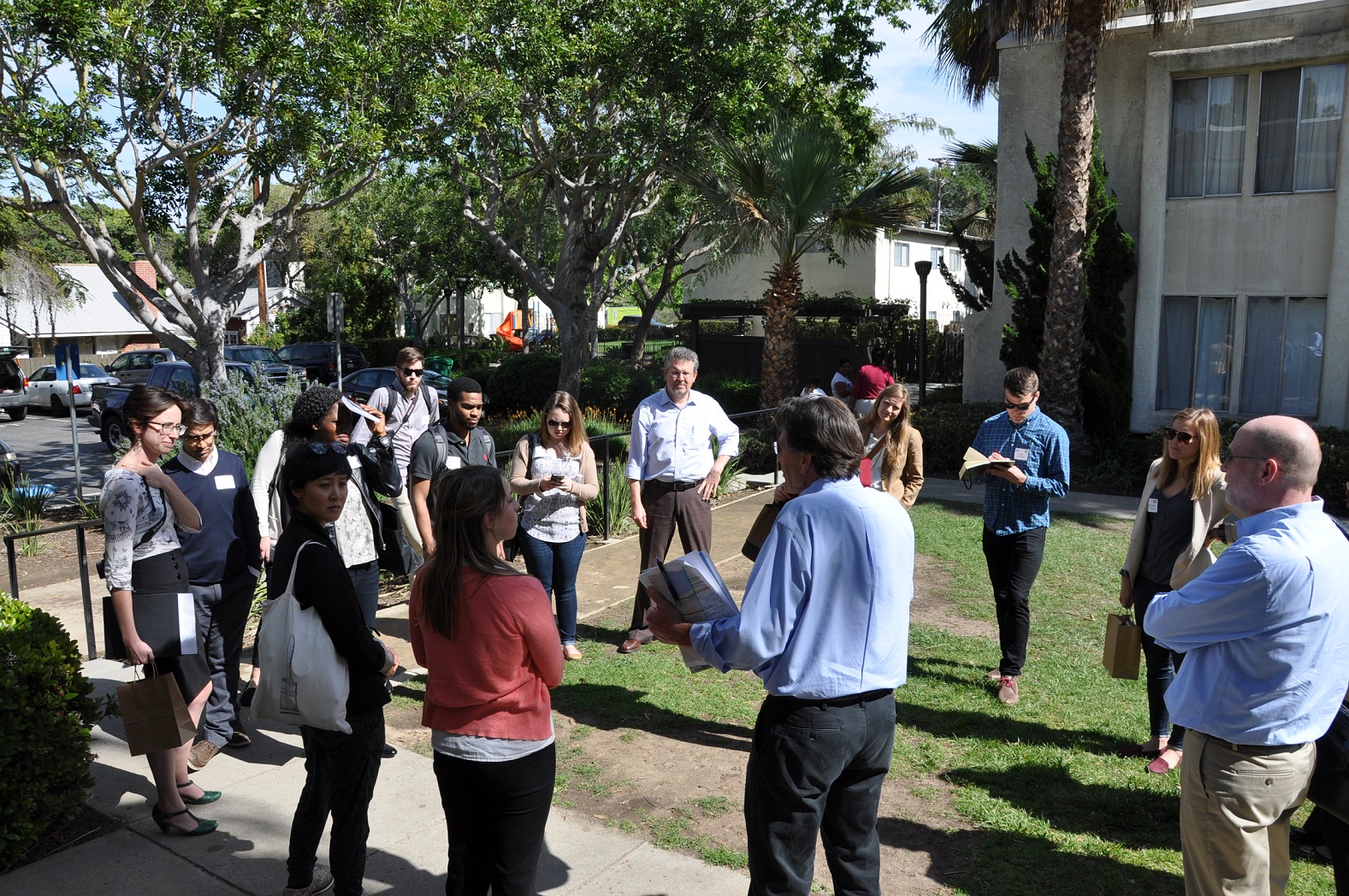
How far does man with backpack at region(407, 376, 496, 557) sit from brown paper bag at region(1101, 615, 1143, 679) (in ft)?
11.2

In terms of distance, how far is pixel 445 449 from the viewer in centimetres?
614

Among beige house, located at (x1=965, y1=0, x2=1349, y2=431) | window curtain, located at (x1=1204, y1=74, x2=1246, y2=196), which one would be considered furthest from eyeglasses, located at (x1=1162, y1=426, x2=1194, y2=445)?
window curtain, located at (x1=1204, y1=74, x2=1246, y2=196)

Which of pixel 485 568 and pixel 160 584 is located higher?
pixel 485 568

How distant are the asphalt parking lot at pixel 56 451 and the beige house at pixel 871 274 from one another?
2009 centimetres

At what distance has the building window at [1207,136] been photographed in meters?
14.4

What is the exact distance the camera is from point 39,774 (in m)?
4.18

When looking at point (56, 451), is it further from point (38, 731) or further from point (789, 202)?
point (38, 731)

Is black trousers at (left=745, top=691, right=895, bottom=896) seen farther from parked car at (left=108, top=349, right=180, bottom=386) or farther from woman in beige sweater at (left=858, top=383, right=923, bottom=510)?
parked car at (left=108, top=349, right=180, bottom=386)

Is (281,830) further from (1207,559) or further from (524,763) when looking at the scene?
(1207,559)

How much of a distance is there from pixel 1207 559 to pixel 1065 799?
1263mm

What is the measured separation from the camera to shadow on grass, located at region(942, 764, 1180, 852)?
14.4 ft

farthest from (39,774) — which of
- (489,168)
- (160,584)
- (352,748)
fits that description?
(489,168)

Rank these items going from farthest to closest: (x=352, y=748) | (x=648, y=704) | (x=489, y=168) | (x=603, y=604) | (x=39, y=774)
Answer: (x=489, y=168) < (x=603, y=604) < (x=648, y=704) < (x=39, y=774) < (x=352, y=748)

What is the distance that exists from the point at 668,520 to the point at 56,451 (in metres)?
20.6
